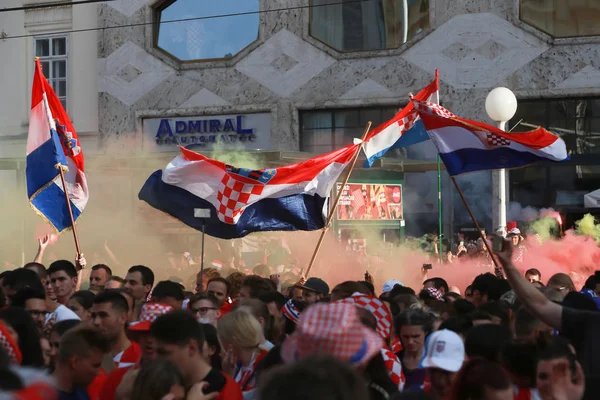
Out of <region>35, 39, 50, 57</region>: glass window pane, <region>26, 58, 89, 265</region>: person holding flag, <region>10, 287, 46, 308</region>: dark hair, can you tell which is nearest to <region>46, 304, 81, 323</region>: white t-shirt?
<region>10, 287, 46, 308</region>: dark hair

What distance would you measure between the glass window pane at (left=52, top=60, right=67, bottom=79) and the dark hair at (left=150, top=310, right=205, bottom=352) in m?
25.5

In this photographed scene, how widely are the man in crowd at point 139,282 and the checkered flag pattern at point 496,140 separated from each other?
4595 millimetres

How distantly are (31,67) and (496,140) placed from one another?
20.5 m

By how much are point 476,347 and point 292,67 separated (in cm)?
2238

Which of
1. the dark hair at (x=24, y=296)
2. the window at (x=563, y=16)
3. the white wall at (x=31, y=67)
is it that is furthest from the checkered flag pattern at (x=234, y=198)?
the white wall at (x=31, y=67)

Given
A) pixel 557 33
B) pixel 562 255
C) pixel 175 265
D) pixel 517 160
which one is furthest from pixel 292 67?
pixel 517 160

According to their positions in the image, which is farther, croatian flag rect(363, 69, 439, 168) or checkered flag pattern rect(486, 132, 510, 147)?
croatian flag rect(363, 69, 439, 168)

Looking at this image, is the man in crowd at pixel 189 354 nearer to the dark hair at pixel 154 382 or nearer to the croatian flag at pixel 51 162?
the dark hair at pixel 154 382

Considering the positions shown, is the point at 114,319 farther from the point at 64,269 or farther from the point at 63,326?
the point at 64,269

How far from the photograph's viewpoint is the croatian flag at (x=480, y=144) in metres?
11.7

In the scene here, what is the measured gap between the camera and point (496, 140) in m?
12.0

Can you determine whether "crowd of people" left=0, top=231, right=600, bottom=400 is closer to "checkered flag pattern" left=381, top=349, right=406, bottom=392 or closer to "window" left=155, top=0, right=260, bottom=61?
"checkered flag pattern" left=381, top=349, right=406, bottom=392

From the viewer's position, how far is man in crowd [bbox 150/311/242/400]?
487cm

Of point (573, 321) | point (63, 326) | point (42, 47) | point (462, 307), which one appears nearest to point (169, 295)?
point (63, 326)
